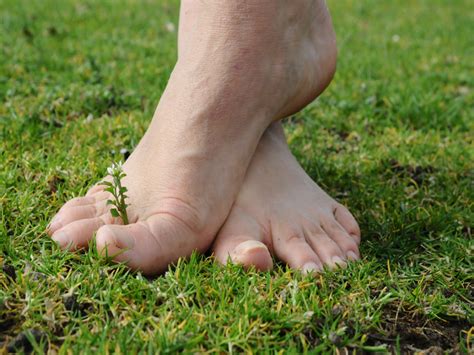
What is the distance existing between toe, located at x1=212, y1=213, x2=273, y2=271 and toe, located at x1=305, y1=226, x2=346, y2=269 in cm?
15

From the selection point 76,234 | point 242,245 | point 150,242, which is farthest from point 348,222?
point 76,234

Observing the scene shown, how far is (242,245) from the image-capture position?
1.68 m

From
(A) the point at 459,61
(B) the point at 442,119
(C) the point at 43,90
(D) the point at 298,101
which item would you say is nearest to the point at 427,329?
(D) the point at 298,101

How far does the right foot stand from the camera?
5.47ft

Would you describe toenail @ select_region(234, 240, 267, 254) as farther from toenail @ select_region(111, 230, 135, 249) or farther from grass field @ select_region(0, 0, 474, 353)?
toenail @ select_region(111, 230, 135, 249)

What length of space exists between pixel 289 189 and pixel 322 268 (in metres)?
0.31

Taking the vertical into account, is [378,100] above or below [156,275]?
below

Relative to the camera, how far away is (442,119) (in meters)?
3.04

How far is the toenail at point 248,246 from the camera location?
5.40 feet

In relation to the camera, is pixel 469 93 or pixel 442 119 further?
pixel 469 93

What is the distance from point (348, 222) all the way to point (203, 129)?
51 centimetres

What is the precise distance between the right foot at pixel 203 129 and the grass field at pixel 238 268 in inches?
3.3

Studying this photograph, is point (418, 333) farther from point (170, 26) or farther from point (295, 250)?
point (170, 26)

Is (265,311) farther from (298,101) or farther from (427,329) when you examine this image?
(298,101)
